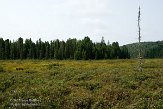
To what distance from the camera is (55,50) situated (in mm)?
150250

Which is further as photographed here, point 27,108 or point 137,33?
point 137,33

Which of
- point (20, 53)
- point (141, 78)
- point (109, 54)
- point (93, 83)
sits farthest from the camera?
point (109, 54)

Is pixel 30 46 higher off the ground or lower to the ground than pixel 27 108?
Result: higher

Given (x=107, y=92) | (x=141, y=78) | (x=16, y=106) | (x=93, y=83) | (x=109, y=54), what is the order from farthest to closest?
(x=109, y=54), (x=141, y=78), (x=93, y=83), (x=107, y=92), (x=16, y=106)

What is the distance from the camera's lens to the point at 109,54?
517 feet

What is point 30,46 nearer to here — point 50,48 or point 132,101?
point 50,48

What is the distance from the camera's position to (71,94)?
24562mm

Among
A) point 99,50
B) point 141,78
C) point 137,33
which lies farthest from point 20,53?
point 141,78

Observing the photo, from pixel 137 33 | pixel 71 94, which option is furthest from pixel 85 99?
pixel 137 33

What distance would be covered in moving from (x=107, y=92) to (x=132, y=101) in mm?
2625

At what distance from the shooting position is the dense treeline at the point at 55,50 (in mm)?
144125

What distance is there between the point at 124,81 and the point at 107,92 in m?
4.86

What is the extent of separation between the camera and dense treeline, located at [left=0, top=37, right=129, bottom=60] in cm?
14412

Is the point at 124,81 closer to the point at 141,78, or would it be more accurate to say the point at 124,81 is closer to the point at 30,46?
the point at 141,78
